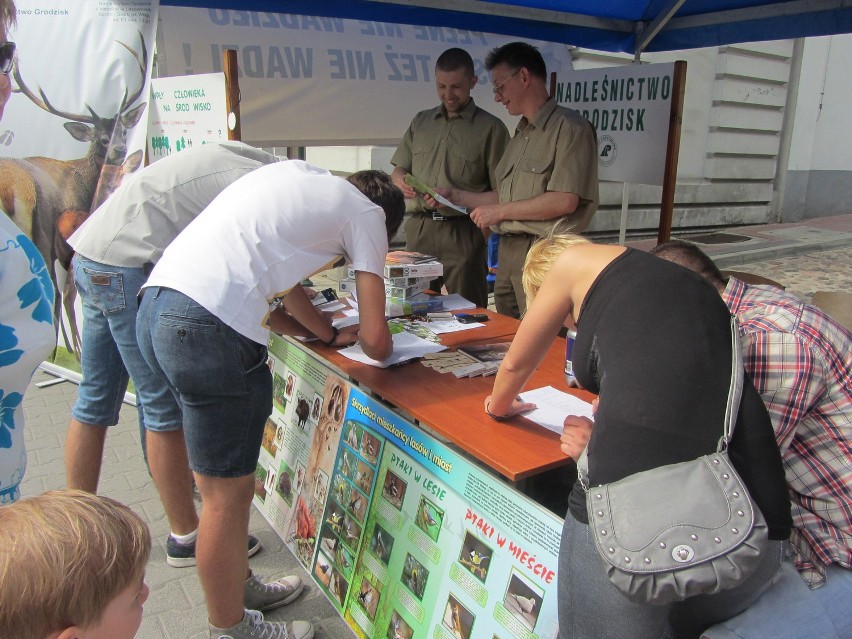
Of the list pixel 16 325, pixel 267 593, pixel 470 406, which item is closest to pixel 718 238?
pixel 470 406

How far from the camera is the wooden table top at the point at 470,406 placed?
1.65 meters

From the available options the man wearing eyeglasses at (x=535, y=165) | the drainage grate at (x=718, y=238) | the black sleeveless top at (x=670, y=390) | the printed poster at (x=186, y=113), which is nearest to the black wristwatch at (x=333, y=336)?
the printed poster at (x=186, y=113)

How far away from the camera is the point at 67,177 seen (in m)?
3.61

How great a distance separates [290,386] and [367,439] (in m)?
0.62

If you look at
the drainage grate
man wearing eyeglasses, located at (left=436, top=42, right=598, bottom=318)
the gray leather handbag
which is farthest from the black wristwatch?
the drainage grate

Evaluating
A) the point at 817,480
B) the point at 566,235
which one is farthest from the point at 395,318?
the point at 817,480

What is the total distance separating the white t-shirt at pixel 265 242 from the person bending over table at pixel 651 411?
76 centimetres

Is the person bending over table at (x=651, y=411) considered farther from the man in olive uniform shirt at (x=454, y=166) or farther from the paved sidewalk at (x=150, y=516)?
the man in olive uniform shirt at (x=454, y=166)

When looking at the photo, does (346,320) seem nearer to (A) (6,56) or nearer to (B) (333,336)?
(B) (333,336)

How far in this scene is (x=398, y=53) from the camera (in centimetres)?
479

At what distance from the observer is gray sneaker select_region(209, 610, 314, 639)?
1851 mm

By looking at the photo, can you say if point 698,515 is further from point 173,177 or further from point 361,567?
point 173,177

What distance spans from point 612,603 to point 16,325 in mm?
1075

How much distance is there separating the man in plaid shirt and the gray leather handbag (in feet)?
0.72
